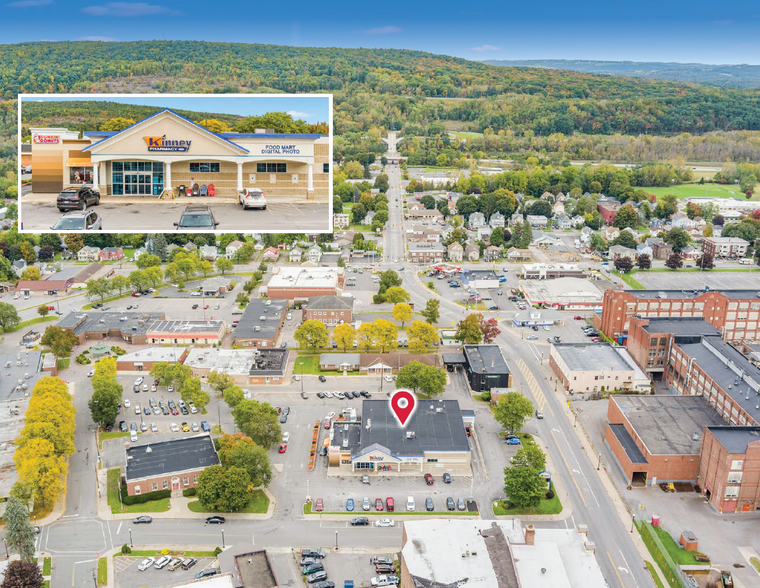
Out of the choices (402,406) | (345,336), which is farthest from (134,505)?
(345,336)

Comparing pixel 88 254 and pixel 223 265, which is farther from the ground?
pixel 223 265

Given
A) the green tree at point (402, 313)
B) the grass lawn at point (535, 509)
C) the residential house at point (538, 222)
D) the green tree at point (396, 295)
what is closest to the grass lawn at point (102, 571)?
the grass lawn at point (535, 509)

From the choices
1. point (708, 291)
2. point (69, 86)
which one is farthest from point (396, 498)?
point (69, 86)

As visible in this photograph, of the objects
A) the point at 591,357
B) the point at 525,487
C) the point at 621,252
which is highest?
the point at 621,252

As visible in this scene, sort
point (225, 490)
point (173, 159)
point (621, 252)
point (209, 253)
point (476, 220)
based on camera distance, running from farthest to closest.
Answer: point (476, 220) < point (209, 253) < point (621, 252) < point (225, 490) < point (173, 159)

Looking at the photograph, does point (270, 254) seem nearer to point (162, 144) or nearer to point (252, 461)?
point (252, 461)

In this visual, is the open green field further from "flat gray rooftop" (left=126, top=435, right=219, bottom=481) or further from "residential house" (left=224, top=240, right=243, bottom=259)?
"flat gray rooftop" (left=126, top=435, right=219, bottom=481)

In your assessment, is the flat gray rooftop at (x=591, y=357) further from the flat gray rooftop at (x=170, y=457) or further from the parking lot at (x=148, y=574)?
the parking lot at (x=148, y=574)
